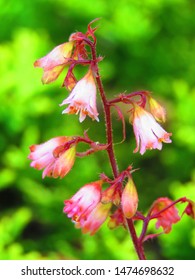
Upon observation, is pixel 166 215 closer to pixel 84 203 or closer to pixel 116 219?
pixel 116 219

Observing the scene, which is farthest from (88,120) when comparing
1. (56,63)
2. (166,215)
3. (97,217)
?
(56,63)

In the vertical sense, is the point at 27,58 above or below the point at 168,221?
above

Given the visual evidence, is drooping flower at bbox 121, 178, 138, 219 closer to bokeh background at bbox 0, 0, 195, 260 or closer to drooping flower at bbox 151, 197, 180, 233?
drooping flower at bbox 151, 197, 180, 233

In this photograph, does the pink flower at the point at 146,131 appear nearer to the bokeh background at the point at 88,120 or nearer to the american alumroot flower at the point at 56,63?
the american alumroot flower at the point at 56,63

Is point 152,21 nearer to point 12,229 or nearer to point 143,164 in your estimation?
point 143,164

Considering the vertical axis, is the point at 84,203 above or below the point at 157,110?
below
